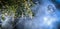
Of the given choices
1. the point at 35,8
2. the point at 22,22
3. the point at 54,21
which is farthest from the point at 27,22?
the point at 54,21

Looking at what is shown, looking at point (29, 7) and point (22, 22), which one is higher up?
point (29, 7)

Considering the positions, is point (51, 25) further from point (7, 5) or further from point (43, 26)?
point (7, 5)

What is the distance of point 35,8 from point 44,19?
136mm

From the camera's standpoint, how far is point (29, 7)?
139 centimetres

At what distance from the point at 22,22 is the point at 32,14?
4.9 inches

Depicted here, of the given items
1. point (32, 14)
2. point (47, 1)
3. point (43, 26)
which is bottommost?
point (43, 26)

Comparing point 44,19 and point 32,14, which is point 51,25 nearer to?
point 44,19

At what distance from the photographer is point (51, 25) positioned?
1.38 metres

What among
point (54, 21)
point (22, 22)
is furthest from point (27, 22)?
point (54, 21)

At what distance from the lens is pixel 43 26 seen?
1386 millimetres

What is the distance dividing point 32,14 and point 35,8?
0.21 feet

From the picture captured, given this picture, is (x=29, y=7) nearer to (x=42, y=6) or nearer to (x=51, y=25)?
(x=42, y=6)

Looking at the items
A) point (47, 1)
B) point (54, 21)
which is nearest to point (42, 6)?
point (47, 1)

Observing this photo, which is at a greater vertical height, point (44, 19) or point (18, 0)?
point (18, 0)
